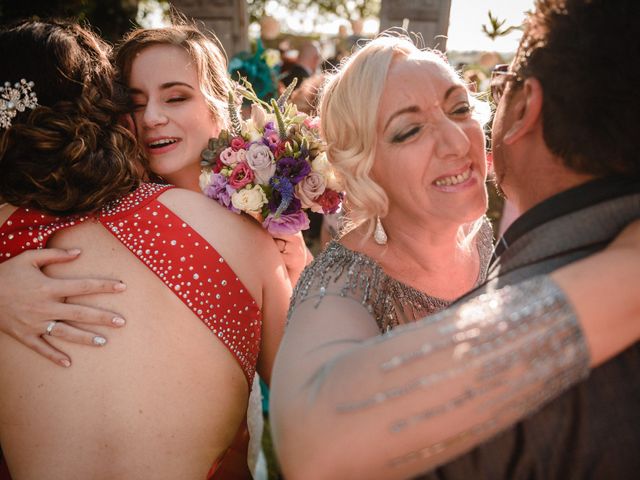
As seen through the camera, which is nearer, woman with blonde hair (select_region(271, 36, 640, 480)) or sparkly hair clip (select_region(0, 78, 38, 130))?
woman with blonde hair (select_region(271, 36, 640, 480))

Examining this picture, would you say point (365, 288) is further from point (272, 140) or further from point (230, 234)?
point (272, 140)

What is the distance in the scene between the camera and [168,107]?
8.92ft

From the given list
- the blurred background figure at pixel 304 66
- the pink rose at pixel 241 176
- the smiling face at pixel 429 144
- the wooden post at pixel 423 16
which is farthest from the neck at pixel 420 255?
the blurred background figure at pixel 304 66

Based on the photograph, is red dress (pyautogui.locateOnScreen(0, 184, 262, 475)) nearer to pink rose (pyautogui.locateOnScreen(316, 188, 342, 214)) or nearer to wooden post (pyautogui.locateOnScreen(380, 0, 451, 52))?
pink rose (pyautogui.locateOnScreen(316, 188, 342, 214))

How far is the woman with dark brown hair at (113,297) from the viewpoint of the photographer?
1824 mm

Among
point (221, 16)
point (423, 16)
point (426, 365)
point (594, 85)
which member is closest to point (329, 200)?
point (594, 85)

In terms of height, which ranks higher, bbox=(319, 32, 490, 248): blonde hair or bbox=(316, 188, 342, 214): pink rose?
bbox=(319, 32, 490, 248): blonde hair

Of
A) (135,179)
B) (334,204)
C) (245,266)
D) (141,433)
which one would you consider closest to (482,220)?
(334,204)

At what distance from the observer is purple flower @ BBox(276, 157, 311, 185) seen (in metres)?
2.38

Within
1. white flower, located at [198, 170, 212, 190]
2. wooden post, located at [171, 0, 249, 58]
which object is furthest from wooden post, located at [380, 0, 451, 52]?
white flower, located at [198, 170, 212, 190]

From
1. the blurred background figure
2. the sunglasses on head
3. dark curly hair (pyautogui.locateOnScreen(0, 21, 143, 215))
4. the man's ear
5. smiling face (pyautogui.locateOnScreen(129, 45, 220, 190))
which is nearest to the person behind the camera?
the man's ear

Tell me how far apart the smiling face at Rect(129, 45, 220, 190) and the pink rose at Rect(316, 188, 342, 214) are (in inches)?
31.3

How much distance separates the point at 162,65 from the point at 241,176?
32.4 inches

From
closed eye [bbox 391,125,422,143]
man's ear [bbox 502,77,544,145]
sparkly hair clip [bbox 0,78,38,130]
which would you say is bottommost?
closed eye [bbox 391,125,422,143]
